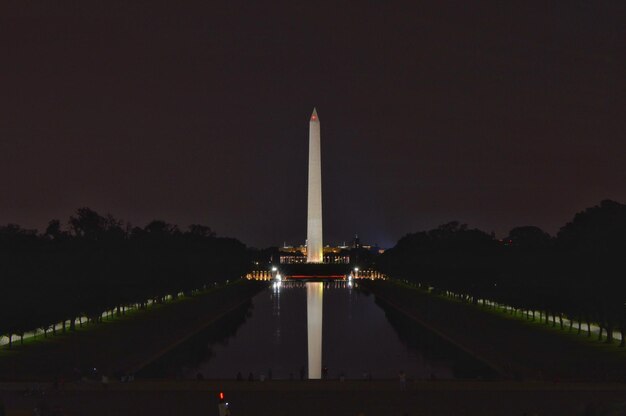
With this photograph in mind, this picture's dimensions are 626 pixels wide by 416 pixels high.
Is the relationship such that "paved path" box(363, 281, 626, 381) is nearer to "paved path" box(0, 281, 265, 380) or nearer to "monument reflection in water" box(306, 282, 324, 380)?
"monument reflection in water" box(306, 282, 324, 380)

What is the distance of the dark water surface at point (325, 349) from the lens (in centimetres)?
3391

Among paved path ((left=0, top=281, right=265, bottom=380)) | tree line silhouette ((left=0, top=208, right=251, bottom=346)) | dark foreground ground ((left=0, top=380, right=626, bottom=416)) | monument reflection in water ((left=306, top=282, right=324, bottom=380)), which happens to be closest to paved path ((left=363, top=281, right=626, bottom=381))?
dark foreground ground ((left=0, top=380, right=626, bottom=416))

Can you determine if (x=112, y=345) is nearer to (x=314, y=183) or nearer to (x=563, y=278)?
(x=563, y=278)

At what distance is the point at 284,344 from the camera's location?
43031 mm

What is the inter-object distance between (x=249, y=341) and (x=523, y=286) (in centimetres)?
1733

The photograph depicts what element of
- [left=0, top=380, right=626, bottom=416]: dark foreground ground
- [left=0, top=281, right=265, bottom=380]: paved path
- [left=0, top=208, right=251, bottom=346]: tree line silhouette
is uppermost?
[left=0, top=208, right=251, bottom=346]: tree line silhouette

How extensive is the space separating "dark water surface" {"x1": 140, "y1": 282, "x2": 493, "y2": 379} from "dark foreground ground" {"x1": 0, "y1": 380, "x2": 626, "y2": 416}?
10.2 feet

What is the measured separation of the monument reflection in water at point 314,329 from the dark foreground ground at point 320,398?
7.18 m

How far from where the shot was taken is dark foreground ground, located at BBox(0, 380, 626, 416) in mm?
21891

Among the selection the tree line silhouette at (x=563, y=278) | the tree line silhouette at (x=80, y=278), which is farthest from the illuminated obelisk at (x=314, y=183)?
the tree line silhouette at (x=563, y=278)

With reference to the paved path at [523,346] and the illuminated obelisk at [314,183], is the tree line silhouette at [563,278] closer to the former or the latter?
the paved path at [523,346]

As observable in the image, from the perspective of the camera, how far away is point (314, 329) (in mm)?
49562

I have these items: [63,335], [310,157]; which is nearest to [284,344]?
Answer: [63,335]

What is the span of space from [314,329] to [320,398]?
1012 inches
